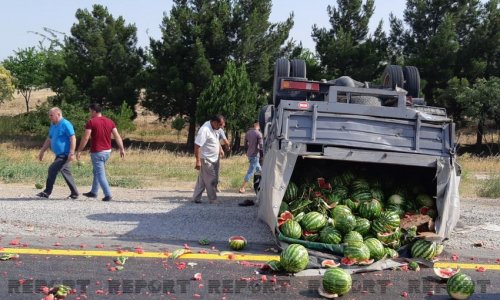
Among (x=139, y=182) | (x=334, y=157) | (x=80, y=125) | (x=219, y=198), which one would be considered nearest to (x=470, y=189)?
(x=219, y=198)

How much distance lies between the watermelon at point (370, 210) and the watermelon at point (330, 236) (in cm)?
62

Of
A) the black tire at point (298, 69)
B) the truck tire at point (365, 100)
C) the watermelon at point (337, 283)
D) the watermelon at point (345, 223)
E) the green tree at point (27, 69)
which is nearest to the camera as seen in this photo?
the watermelon at point (337, 283)

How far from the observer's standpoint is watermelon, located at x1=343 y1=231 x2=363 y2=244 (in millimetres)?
7098

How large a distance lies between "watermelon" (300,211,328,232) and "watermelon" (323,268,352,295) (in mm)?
1455

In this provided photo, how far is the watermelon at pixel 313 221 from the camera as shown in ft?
24.2

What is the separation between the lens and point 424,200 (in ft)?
27.2

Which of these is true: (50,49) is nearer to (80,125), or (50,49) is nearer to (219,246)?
(80,125)

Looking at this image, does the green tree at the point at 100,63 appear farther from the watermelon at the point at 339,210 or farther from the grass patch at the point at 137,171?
the watermelon at the point at 339,210

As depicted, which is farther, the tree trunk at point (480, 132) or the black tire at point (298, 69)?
the tree trunk at point (480, 132)

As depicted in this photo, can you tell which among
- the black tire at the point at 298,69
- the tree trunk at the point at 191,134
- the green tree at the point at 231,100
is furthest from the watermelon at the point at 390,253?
the tree trunk at the point at 191,134

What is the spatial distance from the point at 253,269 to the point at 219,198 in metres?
5.78

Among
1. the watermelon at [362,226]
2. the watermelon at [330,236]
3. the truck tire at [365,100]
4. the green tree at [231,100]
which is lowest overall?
the watermelon at [330,236]

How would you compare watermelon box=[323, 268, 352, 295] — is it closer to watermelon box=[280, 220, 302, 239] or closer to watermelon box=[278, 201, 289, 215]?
watermelon box=[280, 220, 302, 239]

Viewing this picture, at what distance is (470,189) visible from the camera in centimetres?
1641
